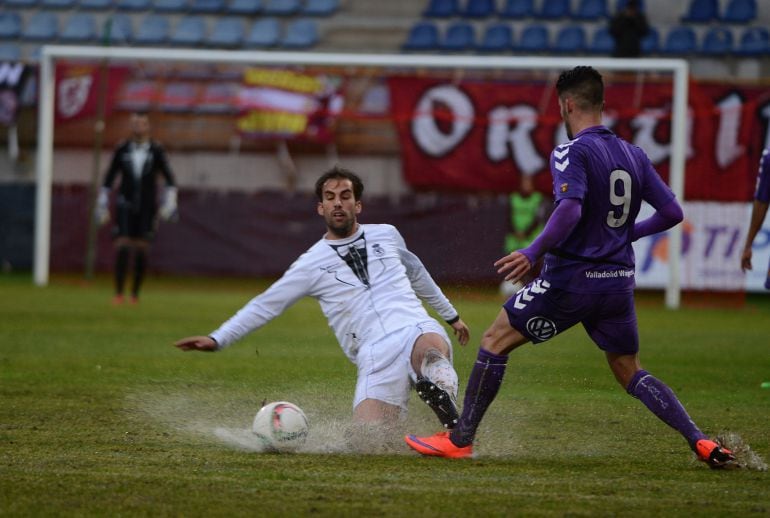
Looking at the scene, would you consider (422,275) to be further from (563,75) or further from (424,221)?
(424,221)

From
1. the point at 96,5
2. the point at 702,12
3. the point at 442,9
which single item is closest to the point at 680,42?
the point at 702,12

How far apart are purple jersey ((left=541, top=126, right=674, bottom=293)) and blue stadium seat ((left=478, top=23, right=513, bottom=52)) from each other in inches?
A: 695

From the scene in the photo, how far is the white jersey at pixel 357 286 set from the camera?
6.54 metres

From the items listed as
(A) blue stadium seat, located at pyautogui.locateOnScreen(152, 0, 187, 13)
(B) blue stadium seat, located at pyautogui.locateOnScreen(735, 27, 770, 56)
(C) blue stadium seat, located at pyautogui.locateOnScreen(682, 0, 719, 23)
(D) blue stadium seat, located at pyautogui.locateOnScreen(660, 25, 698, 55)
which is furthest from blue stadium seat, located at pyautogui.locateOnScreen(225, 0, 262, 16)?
(B) blue stadium seat, located at pyautogui.locateOnScreen(735, 27, 770, 56)

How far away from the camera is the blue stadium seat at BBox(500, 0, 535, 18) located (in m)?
24.0

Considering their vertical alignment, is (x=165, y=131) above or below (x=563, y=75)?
below

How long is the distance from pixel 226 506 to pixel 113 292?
13.9 m

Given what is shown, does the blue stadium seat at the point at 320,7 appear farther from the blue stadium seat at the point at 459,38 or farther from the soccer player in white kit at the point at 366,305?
the soccer player in white kit at the point at 366,305

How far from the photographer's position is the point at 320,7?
24.6m

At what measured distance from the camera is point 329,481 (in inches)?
208

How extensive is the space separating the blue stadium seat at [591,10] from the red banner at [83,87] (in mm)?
8589

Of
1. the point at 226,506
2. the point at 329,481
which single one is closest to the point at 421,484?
the point at 329,481

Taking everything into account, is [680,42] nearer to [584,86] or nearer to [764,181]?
[764,181]

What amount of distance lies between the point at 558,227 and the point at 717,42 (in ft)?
60.4
